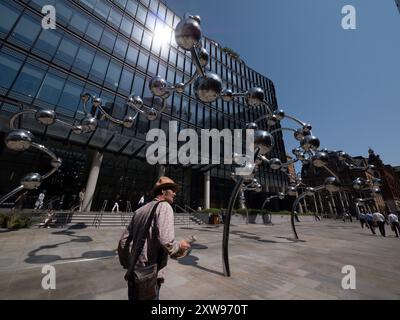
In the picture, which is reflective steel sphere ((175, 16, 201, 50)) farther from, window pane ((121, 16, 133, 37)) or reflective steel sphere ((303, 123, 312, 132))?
window pane ((121, 16, 133, 37))

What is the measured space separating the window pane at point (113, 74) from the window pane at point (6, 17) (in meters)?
7.58

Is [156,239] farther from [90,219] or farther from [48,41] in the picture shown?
[48,41]

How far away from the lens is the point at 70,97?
16953mm

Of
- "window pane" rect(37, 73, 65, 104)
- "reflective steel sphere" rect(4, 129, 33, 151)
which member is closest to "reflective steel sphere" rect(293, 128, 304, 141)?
"reflective steel sphere" rect(4, 129, 33, 151)

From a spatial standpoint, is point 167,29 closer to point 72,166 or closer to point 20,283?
point 72,166

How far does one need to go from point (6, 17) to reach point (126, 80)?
9874 mm

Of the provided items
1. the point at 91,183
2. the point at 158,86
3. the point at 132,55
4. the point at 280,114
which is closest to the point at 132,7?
the point at 132,55

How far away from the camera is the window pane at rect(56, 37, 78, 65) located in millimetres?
17125

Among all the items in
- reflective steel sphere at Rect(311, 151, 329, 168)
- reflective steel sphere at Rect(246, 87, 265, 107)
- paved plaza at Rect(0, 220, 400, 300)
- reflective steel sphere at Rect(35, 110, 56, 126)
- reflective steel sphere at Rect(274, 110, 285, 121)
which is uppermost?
reflective steel sphere at Rect(274, 110, 285, 121)

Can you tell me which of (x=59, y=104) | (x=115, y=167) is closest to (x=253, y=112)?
(x=115, y=167)

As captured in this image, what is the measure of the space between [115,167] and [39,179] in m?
15.4

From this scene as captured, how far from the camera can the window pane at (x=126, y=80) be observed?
20784mm

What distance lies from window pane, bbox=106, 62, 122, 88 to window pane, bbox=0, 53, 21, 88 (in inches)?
281

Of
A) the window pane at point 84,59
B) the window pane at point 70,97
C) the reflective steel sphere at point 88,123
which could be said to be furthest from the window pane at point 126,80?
the reflective steel sphere at point 88,123
